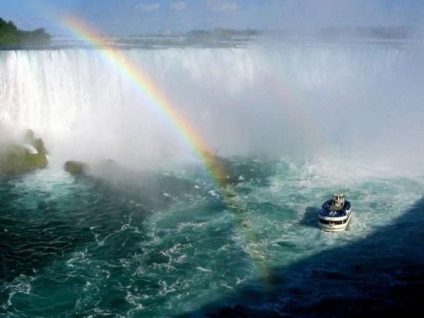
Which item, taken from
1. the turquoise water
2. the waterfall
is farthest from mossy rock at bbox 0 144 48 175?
the waterfall

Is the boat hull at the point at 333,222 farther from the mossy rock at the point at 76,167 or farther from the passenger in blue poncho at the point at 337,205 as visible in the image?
the mossy rock at the point at 76,167

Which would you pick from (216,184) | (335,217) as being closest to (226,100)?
(216,184)

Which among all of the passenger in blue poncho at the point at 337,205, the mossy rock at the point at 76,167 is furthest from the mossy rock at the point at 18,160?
the passenger in blue poncho at the point at 337,205

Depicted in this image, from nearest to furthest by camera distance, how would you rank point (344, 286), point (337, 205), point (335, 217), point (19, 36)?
point (344, 286) → point (335, 217) → point (337, 205) → point (19, 36)

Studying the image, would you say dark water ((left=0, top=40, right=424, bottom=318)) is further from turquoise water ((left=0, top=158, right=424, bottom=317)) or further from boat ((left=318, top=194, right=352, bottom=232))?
boat ((left=318, top=194, right=352, bottom=232))

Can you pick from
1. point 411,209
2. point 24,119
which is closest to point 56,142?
point 24,119

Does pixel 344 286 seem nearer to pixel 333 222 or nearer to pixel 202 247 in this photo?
pixel 333 222
